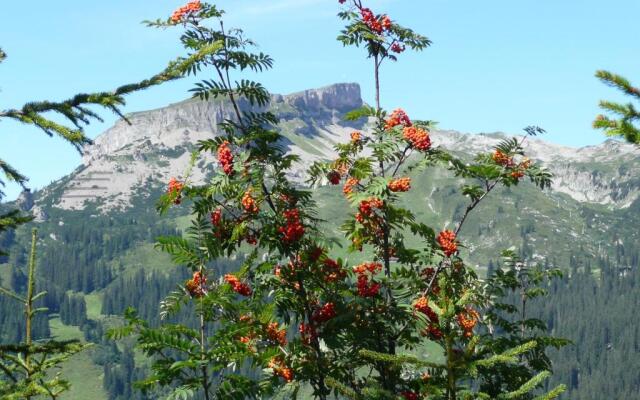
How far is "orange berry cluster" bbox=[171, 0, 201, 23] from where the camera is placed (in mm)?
14078

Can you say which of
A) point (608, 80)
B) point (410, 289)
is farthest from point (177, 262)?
point (608, 80)

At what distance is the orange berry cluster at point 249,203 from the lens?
13016 mm

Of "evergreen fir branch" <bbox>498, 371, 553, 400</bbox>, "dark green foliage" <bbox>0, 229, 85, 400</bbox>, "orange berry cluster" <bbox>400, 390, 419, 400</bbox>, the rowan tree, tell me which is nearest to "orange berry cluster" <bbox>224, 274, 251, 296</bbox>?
the rowan tree

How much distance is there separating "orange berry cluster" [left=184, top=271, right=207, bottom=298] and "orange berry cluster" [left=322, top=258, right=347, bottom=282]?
2357 millimetres

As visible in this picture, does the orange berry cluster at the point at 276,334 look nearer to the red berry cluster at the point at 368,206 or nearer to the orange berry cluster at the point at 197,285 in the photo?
the orange berry cluster at the point at 197,285

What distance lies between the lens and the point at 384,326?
1362 cm

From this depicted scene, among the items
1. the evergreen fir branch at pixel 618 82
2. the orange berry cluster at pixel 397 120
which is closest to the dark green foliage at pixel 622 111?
the evergreen fir branch at pixel 618 82

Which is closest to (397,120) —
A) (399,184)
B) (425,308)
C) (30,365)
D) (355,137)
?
(355,137)

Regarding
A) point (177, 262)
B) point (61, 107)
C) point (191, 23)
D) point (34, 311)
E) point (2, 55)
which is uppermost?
point (191, 23)

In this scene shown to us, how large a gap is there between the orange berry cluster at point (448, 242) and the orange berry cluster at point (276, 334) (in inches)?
138

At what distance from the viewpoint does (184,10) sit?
556 inches

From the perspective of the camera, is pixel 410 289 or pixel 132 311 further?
pixel 410 289

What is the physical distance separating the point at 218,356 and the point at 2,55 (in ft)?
19.2

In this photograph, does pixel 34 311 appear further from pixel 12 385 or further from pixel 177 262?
pixel 177 262
